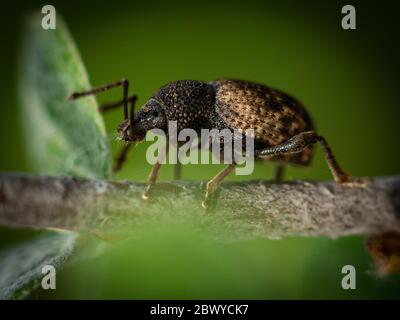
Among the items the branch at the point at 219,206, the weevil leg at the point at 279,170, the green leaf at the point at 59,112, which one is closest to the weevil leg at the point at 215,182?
the branch at the point at 219,206

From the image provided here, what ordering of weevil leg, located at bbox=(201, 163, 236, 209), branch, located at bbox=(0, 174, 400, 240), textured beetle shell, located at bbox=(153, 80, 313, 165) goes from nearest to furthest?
branch, located at bbox=(0, 174, 400, 240)
weevil leg, located at bbox=(201, 163, 236, 209)
textured beetle shell, located at bbox=(153, 80, 313, 165)

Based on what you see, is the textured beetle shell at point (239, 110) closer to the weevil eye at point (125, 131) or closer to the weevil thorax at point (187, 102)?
the weevil thorax at point (187, 102)

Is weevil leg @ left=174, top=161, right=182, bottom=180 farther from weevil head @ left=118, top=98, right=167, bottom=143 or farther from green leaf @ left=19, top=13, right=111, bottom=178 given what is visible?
green leaf @ left=19, top=13, right=111, bottom=178

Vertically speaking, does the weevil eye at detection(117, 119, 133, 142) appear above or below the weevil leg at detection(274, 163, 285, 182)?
above

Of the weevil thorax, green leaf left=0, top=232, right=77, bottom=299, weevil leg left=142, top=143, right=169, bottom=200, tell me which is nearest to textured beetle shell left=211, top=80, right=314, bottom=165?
the weevil thorax

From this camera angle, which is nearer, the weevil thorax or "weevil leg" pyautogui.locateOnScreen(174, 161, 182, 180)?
"weevil leg" pyautogui.locateOnScreen(174, 161, 182, 180)
